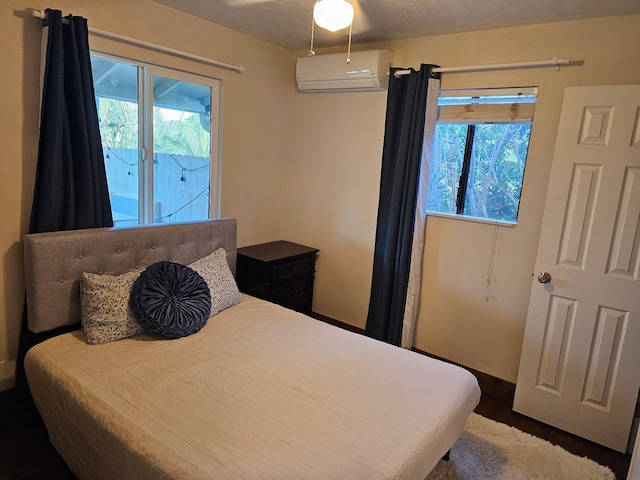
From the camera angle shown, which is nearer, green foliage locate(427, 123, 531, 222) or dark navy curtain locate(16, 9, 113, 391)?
dark navy curtain locate(16, 9, 113, 391)

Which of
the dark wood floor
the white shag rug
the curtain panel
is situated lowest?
the dark wood floor

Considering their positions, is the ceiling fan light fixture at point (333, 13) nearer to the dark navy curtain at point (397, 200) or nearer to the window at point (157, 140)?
the dark navy curtain at point (397, 200)

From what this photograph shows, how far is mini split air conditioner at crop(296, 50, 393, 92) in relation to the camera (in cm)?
299

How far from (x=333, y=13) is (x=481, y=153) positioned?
155 cm

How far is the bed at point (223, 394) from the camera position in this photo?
1.43 metres

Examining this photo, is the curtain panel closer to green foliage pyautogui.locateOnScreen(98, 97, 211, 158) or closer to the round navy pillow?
green foliage pyautogui.locateOnScreen(98, 97, 211, 158)

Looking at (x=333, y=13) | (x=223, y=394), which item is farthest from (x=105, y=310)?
(x=333, y=13)

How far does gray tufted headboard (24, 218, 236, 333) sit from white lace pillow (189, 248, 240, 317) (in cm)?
19

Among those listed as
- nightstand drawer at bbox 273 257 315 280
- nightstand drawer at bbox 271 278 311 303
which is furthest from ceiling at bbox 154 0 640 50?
nightstand drawer at bbox 271 278 311 303

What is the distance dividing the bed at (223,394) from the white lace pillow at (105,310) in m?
0.05

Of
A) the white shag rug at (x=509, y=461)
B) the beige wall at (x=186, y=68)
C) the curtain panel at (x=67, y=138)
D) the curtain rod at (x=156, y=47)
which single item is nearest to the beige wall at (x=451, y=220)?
the beige wall at (x=186, y=68)

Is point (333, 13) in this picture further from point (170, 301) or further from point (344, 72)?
point (170, 301)

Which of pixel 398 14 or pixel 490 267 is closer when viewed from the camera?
pixel 398 14

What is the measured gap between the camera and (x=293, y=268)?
3.38 m
